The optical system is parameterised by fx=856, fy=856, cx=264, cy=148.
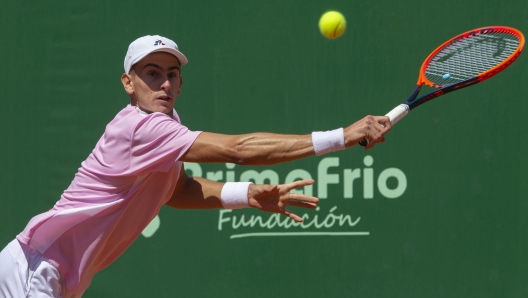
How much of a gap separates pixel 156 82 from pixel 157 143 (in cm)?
36

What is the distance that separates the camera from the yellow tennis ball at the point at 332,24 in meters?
4.45

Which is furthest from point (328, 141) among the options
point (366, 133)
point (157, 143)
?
point (157, 143)

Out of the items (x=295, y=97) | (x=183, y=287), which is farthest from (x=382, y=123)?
(x=183, y=287)

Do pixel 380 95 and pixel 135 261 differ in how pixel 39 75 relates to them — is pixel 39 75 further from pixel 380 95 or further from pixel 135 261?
pixel 380 95

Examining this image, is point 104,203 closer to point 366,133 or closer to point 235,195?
point 235,195

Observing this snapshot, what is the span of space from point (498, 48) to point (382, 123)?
1.31 m

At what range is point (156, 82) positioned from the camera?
3.28 m

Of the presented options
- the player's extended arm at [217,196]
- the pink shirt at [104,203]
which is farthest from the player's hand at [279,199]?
the pink shirt at [104,203]

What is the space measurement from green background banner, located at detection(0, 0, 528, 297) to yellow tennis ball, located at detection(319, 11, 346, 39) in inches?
2.8

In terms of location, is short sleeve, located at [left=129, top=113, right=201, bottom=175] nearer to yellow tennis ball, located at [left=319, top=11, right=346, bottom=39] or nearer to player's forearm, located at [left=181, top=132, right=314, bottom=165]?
player's forearm, located at [left=181, top=132, right=314, bottom=165]

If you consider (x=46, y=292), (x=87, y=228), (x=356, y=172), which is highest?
(x=356, y=172)

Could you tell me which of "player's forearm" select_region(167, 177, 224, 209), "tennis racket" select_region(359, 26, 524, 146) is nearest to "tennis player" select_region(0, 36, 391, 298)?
"player's forearm" select_region(167, 177, 224, 209)

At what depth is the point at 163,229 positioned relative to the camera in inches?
183

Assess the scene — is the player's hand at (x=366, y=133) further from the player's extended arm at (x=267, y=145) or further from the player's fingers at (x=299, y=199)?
the player's fingers at (x=299, y=199)
